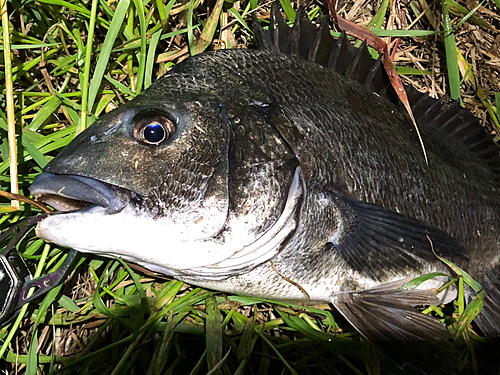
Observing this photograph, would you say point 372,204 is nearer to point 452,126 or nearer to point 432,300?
point 432,300

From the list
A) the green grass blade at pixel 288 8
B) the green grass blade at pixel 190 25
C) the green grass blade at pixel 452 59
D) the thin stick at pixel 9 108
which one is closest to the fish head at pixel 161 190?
the thin stick at pixel 9 108

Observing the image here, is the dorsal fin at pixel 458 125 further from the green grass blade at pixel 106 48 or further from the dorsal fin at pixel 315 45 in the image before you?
the green grass blade at pixel 106 48

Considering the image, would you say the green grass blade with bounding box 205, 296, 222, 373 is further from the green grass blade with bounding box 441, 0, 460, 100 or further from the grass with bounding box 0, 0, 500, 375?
the green grass blade with bounding box 441, 0, 460, 100

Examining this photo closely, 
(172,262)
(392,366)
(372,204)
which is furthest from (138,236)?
(392,366)

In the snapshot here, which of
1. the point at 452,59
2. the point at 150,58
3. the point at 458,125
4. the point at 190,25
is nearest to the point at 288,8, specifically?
the point at 190,25

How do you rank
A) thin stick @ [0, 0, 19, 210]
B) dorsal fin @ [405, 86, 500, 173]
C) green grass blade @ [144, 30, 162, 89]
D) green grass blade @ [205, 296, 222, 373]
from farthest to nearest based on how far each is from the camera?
dorsal fin @ [405, 86, 500, 173]
green grass blade @ [144, 30, 162, 89]
green grass blade @ [205, 296, 222, 373]
thin stick @ [0, 0, 19, 210]

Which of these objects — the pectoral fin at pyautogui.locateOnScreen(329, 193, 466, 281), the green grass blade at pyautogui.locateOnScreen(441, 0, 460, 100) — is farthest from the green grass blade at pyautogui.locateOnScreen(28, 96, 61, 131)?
the green grass blade at pyautogui.locateOnScreen(441, 0, 460, 100)
